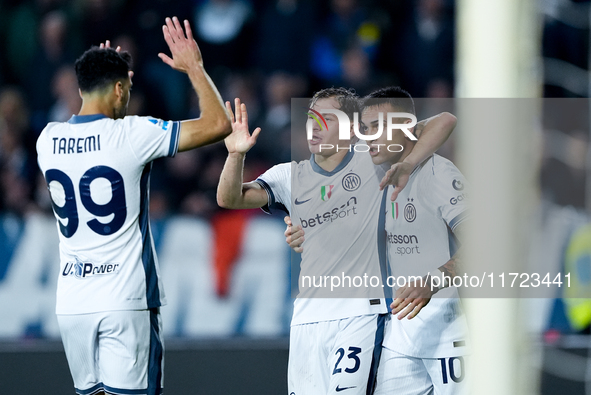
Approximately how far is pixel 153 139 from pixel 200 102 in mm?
237

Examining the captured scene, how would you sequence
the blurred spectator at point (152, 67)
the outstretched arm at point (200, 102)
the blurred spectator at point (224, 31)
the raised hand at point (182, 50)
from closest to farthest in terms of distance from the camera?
1. the outstretched arm at point (200, 102)
2. the raised hand at point (182, 50)
3. the blurred spectator at point (152, 67)
4. the blurred spectator at point (224, 31)

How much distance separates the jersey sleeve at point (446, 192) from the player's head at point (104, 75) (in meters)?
1.37

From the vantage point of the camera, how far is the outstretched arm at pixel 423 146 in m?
3.07

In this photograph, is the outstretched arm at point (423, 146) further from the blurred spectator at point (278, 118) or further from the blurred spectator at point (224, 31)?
the blurred spectator at point (224, 31)

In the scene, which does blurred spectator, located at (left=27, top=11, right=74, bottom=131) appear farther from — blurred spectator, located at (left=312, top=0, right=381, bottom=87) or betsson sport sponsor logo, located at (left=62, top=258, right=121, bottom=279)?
betsson sport sponsor logo, located at (left=62, top=258, right=121, bottom=279)

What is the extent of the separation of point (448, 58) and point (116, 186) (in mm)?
4352

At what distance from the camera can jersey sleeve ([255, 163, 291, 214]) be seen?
328cm

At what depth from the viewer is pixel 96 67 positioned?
2865mm

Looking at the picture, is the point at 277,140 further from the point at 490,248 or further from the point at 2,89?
the point at 490,248

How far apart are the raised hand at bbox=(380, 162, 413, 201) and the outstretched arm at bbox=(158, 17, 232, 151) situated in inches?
27.9

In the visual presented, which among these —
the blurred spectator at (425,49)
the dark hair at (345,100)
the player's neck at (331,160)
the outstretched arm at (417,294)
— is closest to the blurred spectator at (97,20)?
the blurred spectator at (425,49)

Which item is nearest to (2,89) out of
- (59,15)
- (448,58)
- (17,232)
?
(59,15)

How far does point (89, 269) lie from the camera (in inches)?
113

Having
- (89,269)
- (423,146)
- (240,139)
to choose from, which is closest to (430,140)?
(423,146)
